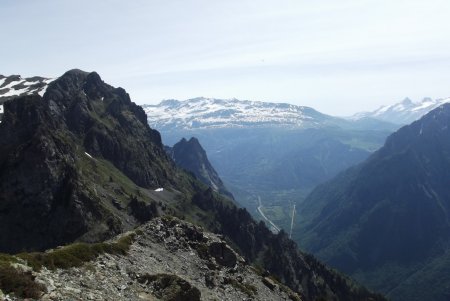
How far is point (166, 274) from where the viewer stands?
69.8m

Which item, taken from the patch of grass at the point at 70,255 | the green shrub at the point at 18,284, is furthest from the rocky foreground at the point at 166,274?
the green shrub at the point at 18,284

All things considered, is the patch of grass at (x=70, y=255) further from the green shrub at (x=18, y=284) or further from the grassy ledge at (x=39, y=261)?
the green shrub at (x=18, y=284)

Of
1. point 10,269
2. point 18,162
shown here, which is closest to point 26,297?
point 10,269

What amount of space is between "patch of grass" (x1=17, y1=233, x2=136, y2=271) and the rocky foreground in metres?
0.83

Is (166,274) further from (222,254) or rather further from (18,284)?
(222,254)

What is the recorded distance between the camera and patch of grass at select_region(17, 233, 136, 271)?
55963 mm

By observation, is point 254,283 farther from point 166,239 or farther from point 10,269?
point 10,269

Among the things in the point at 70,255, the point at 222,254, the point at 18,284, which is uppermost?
the point at 18,284

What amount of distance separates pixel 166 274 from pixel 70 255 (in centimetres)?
1382

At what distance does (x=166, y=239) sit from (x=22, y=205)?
103m

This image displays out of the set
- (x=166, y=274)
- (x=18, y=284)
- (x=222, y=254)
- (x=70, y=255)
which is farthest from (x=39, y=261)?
(x=222, y=254)

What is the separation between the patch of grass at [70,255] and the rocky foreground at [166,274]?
834 mm

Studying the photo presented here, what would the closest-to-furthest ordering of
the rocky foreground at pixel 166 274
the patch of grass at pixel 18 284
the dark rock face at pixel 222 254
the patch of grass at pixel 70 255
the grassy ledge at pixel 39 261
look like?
the patch of grass at pixel 18 284 → the grassy ledge at pixel 39 261 → the rocky foreground at pixel 166 274 → the patch of grass at pixel 70 255 → the dark rock face at pixel 222 254

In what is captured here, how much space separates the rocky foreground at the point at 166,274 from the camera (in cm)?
5534
